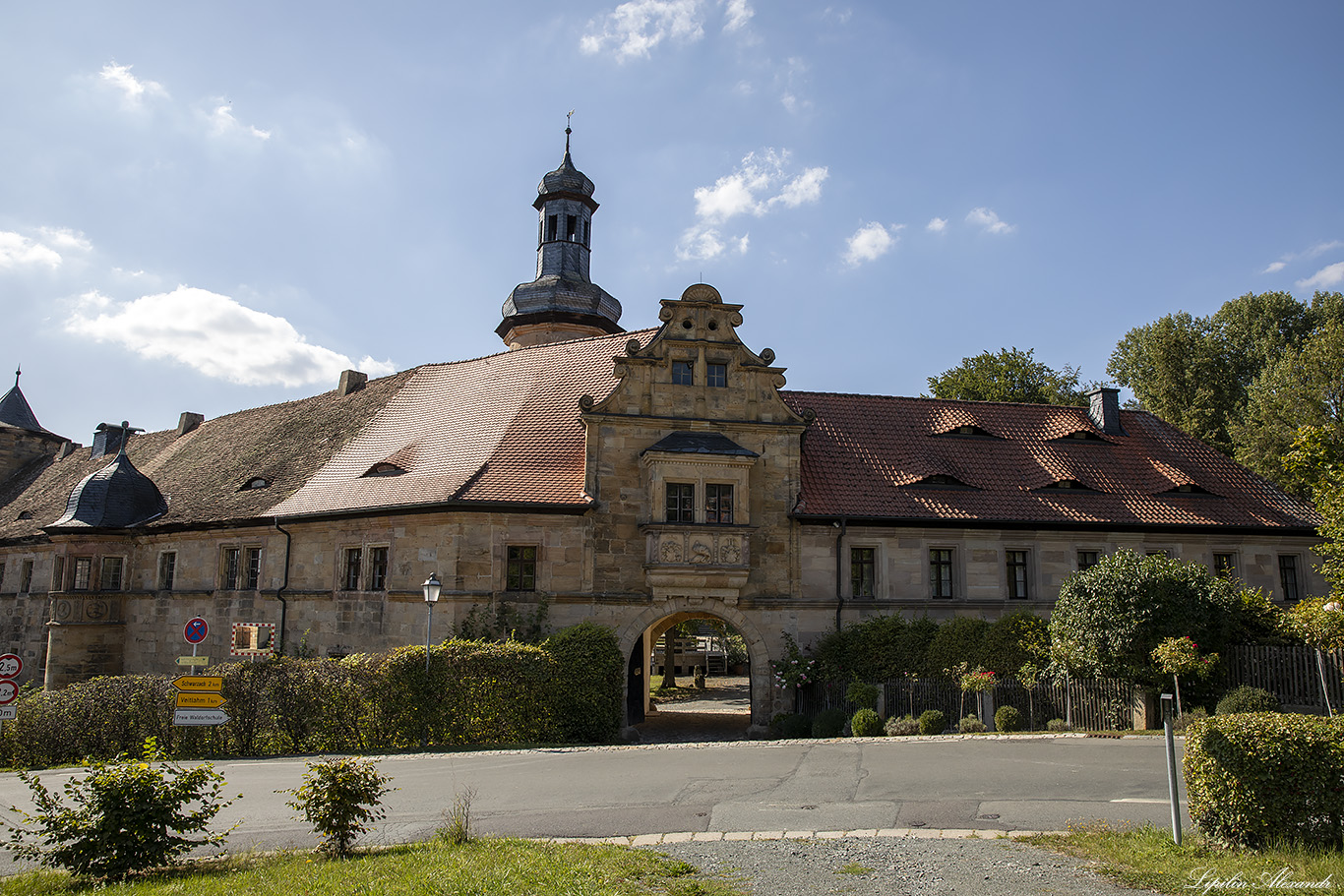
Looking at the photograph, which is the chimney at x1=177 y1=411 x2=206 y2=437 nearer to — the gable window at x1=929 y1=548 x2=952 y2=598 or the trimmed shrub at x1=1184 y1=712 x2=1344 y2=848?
the gable window at x1=929 y1=548 x2=952 y2=598

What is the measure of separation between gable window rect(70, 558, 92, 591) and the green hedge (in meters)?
13.2

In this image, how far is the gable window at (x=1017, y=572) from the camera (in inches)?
1030

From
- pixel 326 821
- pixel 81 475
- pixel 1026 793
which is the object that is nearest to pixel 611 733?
pixel 1026 793

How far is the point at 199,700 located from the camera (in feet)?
41.3

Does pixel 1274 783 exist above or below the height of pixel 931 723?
above

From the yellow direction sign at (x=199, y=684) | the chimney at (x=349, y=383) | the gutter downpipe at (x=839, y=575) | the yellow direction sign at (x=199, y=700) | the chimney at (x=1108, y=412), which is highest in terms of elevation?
the chimney at (x=349, y=383)

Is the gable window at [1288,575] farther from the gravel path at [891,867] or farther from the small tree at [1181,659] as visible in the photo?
the gravel path at [891,867]

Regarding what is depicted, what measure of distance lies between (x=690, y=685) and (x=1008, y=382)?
2065 centimetres

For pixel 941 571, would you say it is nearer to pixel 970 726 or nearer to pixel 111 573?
pixel 970 726

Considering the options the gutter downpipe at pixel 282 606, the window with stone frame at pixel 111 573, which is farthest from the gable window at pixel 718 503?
the window with stone frame at pixel 111 573

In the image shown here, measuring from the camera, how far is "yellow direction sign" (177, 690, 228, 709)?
1259cm

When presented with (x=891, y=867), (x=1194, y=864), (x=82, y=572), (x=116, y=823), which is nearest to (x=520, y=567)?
(x=116, y=823)

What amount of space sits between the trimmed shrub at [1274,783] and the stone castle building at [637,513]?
15042 millimetres

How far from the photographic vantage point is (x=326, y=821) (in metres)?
8.80
